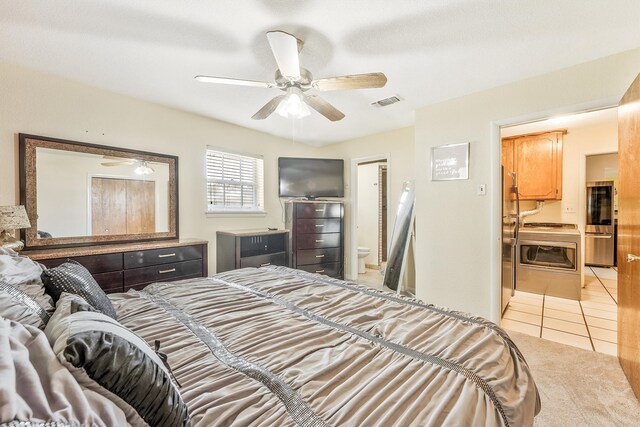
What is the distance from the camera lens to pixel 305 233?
14.4 feet

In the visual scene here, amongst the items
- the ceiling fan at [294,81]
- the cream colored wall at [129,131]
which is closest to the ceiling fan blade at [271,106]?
the ceiling fan at [294,81]

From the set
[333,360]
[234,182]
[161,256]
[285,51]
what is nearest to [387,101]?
[285,51]

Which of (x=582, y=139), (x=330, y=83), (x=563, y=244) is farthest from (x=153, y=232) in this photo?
(x=582, y=139)

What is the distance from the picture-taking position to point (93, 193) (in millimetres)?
2826

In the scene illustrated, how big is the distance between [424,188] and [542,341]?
6.09ft

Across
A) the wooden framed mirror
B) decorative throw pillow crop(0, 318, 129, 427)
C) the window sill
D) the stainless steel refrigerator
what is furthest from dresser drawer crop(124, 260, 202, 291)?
the stainless steel refrigerator

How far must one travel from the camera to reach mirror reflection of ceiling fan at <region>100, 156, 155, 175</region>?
2.93 m

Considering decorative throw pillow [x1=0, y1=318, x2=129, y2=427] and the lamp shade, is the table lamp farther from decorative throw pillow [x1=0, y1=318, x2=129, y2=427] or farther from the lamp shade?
decorative throw pillow [x1=0, y1=318, x2=129, y2=427]

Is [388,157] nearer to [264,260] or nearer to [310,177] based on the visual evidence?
[310,177]

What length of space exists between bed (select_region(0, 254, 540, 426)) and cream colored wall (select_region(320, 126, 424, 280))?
9.34 feet

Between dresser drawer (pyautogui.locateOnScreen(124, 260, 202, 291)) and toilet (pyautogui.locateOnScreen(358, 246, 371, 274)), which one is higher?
dresser drawer (pyautogui.locateOnScreen(124, 260, 202, 291))

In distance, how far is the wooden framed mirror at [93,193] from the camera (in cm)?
247

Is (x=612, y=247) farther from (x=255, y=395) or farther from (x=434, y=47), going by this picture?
(x=255, y=395)

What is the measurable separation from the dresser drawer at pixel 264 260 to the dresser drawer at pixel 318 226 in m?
0.48
